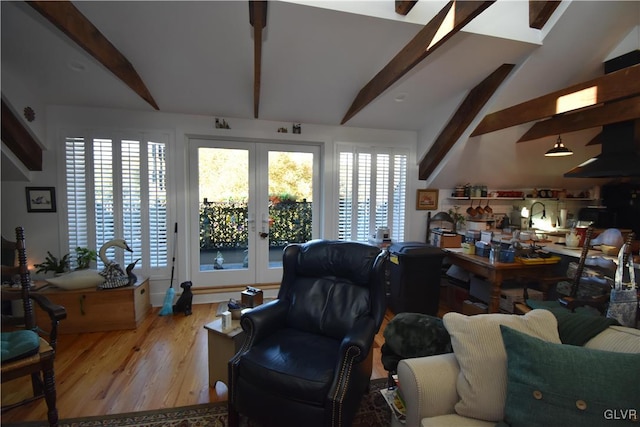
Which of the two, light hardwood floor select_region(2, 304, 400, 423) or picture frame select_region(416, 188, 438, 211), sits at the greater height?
picture frame select_region(416, 188, 438, 211)

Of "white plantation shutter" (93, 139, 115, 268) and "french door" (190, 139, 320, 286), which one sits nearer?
"white plantation shutter" (93, 139, 115, 268)

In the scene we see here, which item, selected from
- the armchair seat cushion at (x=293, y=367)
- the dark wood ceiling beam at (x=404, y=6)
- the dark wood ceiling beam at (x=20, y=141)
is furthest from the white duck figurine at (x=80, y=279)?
the dark wood ceiling beam at (x=404, y=6)

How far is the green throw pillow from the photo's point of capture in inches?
40.4

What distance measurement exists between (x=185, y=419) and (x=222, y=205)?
2.43m

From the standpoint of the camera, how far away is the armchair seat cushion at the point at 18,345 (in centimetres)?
154

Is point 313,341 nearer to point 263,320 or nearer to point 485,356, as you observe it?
→ point 263,320

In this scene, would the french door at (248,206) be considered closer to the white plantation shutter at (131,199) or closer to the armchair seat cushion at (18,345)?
the white plantation shutter at (131,199)

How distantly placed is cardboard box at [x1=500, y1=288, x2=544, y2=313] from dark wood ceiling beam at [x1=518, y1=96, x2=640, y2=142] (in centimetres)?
180

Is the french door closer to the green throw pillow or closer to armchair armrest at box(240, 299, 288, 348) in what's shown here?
armchair armrest at box(240, 299, 288, 348)

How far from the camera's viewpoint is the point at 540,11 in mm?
2410

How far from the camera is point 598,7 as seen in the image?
7.81 ft

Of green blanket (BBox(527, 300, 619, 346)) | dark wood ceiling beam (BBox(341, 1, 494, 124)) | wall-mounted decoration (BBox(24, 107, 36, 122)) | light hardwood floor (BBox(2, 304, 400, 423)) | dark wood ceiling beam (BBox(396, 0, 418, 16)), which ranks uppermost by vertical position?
dark wood ceiling beam (BBox(396, 0, 418, 16))

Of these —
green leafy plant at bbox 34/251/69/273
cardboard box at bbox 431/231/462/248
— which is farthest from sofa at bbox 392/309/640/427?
green leafy plant at bbox 34/251/69/273

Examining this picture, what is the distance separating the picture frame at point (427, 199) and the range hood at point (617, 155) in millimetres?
1559
